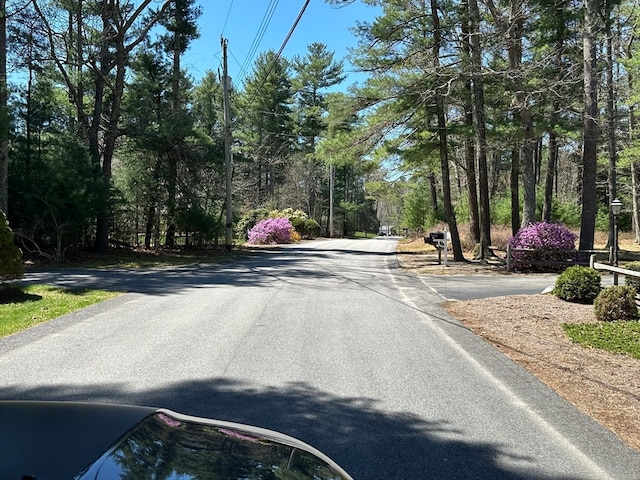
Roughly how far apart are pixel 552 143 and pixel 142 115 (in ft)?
64.3

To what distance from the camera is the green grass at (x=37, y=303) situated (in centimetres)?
814

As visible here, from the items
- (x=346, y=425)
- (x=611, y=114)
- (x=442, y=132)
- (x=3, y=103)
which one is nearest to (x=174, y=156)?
(x=3, y=103)

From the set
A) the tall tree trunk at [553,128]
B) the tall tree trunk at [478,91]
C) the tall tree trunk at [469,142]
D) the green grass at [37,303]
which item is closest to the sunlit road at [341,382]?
the green grass at [37,303]

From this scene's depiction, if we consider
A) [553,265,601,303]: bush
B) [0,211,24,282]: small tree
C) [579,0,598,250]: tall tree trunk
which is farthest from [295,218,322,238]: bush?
[553,265,601,303]: bush

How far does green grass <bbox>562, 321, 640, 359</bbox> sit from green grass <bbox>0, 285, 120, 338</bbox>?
27.9 feet

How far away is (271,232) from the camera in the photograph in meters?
37.1

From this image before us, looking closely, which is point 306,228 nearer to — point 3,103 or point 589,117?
point 3,103

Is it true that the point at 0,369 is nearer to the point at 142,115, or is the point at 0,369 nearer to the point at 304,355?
the point at 304,355

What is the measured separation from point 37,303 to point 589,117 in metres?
16.5

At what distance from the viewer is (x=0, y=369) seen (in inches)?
218

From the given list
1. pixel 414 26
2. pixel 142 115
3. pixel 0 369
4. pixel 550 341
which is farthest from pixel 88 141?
pixel 550 341

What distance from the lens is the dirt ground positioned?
4742 mm

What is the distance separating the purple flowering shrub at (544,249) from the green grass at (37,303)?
1255 cm

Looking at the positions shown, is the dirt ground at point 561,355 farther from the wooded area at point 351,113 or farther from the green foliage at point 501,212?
the green foliage at point 501,212
